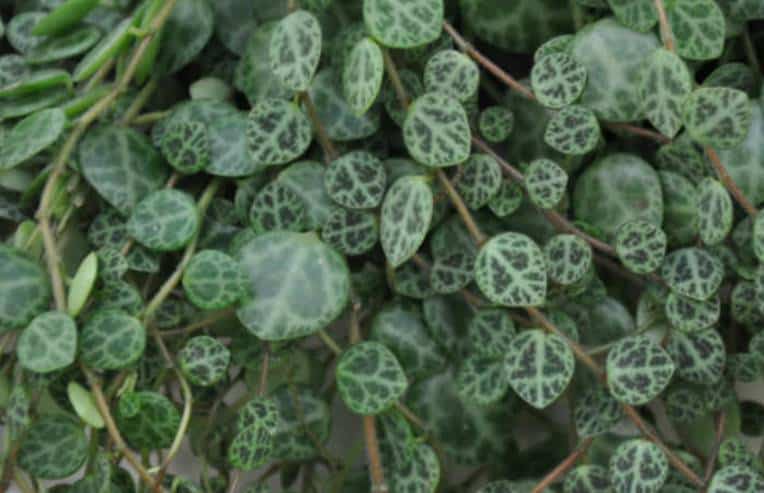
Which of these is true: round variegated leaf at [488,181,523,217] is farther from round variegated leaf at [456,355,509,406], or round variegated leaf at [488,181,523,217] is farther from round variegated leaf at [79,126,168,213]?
round variegated leaf at [79,126,168,213]

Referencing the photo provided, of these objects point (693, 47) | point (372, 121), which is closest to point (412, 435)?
point (372, 121)

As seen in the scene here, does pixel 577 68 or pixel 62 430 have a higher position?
pixel 577 68

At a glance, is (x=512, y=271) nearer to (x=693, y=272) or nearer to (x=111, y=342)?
(x=693, y=272)

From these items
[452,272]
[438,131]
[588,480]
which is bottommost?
[588,480]

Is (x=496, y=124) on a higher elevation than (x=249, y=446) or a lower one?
higher

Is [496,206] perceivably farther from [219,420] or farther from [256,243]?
[219,420]

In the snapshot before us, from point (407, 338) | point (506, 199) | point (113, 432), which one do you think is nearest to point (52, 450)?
point (113, 432)
